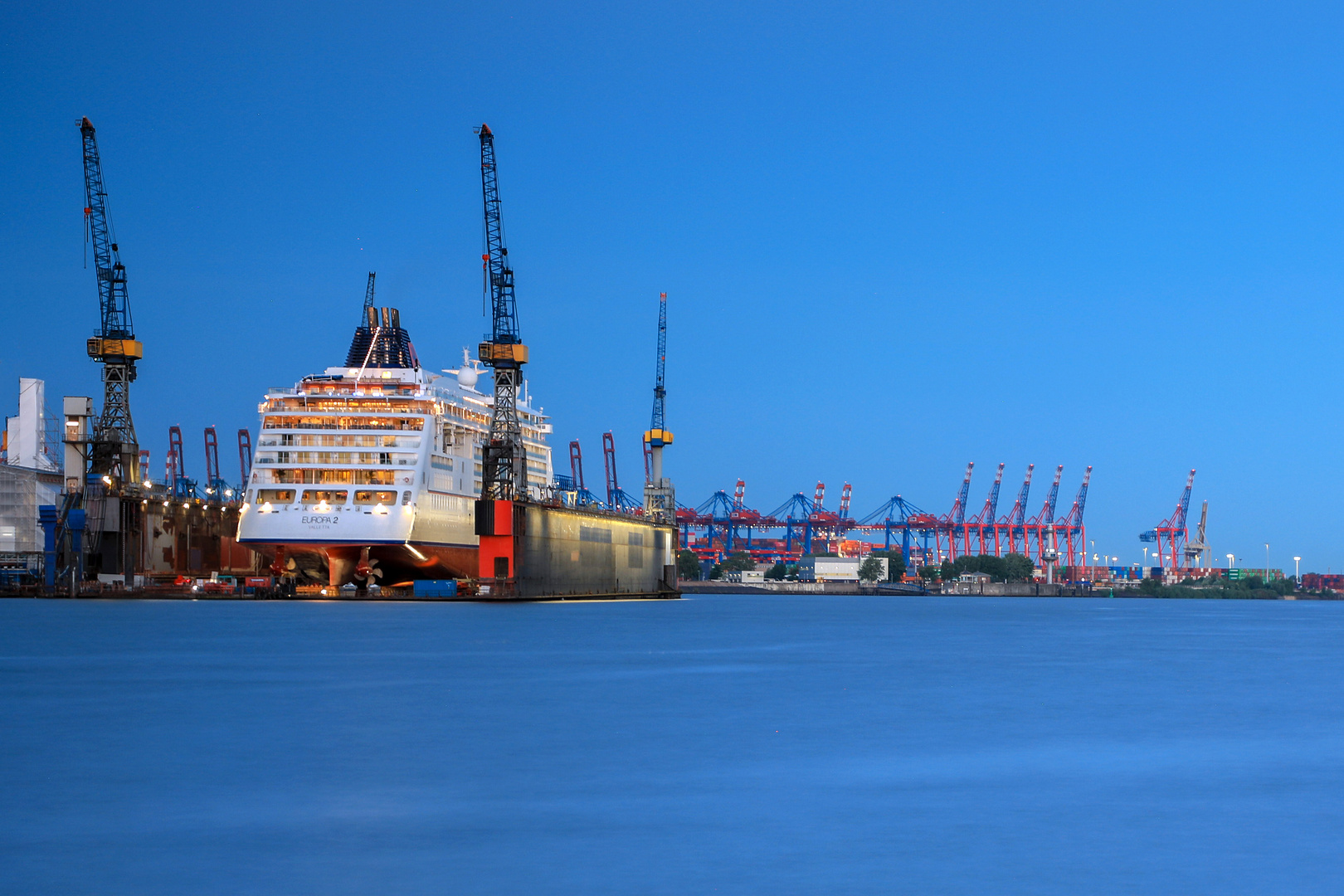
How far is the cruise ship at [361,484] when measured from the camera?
83000 millimetres

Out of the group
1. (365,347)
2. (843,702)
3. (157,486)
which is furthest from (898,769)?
(157,486)

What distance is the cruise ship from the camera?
272 feet

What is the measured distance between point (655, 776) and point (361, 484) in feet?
227

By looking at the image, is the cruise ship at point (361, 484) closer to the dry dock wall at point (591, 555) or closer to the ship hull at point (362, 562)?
the ship hull at point (362, 562)

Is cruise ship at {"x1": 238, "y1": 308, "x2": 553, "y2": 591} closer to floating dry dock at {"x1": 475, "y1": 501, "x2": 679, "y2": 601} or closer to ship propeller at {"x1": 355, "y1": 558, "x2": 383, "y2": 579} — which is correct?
ship propeller at {"x1": 355, "y1": 558, "x2": 383, "y2": 579}

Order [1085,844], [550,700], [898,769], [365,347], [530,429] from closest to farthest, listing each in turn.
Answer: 1. [1085,844]
2. [898,769]
3. [550,700]
4. [365,347]
5. [530,429]

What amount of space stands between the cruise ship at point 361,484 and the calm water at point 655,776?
1759 inches

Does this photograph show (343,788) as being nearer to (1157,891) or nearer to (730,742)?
(730,742)

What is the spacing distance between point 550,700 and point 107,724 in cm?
773

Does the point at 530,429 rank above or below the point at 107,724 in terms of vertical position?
above

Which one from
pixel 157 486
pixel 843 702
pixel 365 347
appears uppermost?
pixel 365 347

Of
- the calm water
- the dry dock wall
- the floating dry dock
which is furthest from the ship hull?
the calm water

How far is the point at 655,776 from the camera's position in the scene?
58.6 ft

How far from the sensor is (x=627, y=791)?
54.6 ft
